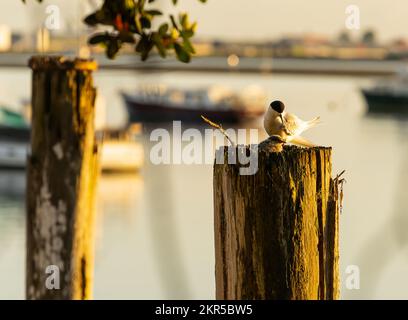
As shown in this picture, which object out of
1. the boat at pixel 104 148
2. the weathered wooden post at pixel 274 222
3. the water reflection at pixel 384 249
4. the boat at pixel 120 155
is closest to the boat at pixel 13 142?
the boat at pixel 104 148

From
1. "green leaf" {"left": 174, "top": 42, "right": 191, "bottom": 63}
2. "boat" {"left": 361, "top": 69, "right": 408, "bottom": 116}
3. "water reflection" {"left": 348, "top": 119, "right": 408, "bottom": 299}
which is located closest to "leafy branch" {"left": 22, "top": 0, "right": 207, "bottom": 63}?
"green leaf" {"left": 174, "top": 42, "right": 191, "bottom": 63}

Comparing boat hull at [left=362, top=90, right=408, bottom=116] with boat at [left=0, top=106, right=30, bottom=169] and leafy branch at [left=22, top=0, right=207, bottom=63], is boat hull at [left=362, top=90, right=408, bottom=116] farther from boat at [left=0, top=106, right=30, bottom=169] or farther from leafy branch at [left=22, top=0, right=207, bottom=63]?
leafy branch at [left=22, top=0, right=207, bottom=63]

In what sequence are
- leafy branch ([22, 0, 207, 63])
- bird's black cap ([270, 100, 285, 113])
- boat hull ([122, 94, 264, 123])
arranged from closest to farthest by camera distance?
1. bird's black cap ([270, 100, 285, 113])
2. leafy branch ([22, 0, 207, 63])
3. boat hull ([122, 94, 264, 123])

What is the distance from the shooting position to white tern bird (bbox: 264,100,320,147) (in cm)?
467

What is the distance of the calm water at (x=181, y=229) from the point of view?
959 inches

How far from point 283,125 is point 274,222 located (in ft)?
1.87

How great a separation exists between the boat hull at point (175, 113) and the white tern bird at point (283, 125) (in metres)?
72.4

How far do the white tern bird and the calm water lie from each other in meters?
12.4

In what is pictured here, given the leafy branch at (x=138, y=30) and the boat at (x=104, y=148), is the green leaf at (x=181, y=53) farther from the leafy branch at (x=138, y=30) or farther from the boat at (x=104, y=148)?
the boat at (x=104, y=148)

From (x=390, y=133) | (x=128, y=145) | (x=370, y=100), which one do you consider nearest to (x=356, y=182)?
(x=128, y=145)

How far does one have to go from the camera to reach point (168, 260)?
29.4 meters

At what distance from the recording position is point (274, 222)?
4.27m

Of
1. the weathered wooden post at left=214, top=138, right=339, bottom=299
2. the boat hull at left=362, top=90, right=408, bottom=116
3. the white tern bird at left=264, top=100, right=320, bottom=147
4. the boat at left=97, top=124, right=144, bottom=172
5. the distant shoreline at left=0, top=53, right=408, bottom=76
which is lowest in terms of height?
the weathered wooden post at left=214, top=138, right=339, bottom=299

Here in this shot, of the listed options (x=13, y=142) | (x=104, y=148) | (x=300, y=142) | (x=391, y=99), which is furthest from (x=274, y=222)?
(x=391, y=99)
